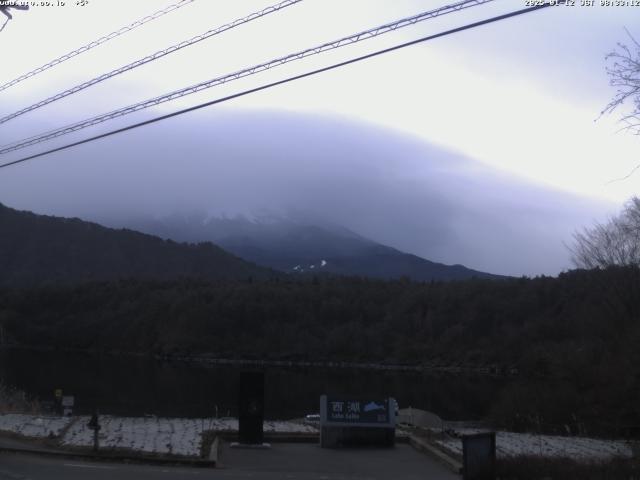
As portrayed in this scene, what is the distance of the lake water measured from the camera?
5275 centimetres

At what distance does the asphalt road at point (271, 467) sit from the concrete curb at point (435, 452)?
18 centimetres

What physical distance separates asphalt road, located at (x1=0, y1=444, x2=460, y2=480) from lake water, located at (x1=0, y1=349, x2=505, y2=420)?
63.9 feet

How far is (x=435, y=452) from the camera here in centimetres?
1952

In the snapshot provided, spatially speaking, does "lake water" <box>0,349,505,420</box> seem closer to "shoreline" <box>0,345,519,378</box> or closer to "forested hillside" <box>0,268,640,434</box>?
"shoreline" <box>0,345,519,378</box>

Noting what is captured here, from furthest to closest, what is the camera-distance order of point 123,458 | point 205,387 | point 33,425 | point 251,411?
1. point 205,387
2. point 33,425
3. point 251,411
4. point 123,458

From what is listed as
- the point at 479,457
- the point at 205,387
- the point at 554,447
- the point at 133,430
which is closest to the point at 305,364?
the point at 205,387

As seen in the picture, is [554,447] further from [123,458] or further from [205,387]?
[205,387]

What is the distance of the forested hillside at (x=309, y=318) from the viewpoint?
12144 cm

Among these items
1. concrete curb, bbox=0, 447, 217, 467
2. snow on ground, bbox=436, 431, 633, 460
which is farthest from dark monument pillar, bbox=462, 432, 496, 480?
concrete curb, bbox=0, 447, 217, 467

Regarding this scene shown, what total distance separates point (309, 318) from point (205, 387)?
74.5m

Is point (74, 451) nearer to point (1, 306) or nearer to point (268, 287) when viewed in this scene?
point (268, 287)

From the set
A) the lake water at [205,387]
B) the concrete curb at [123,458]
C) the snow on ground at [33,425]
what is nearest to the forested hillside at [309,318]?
the lake water at [205,387]

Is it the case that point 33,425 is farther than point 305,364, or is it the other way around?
point 305,364

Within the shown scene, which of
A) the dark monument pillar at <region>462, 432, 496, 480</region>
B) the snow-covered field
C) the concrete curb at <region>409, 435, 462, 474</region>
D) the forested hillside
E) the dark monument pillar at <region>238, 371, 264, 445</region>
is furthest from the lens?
the forested hillside
